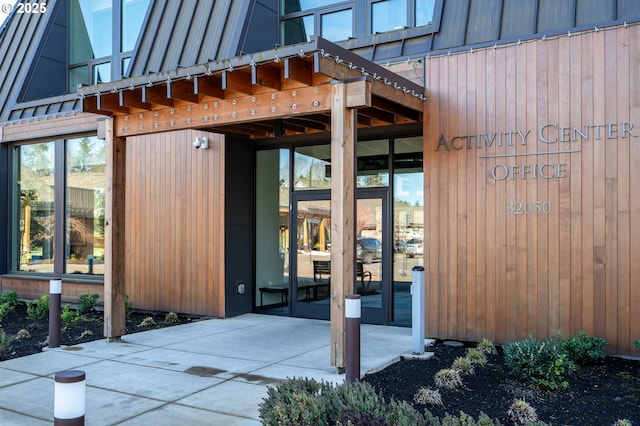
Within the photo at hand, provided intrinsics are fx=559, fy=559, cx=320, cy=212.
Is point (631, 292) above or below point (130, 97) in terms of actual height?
below

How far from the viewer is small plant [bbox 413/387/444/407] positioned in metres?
4.93

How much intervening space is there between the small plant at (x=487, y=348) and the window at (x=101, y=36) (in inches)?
376

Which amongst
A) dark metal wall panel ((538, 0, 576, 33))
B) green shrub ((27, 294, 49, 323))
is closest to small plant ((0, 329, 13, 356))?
green shrub ((27, 294, 49, 323))

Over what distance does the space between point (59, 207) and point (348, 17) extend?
23.9 feet

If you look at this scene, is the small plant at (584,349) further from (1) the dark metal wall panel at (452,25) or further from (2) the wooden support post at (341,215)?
(1) the dark metal wall panel at (452,25)

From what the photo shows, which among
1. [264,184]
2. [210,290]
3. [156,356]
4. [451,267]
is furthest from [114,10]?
[451,267]

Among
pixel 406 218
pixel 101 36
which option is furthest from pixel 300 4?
pixel 101 36

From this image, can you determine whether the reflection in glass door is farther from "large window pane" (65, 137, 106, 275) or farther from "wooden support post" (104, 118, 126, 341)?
"large window pane" (65, 137, 106, 275)

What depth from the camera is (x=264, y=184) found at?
34.6 ft

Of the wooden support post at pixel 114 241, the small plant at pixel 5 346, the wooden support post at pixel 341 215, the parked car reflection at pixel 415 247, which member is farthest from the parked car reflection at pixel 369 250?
the small plant at pixel 5 346

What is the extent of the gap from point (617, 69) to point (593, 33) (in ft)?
1.83

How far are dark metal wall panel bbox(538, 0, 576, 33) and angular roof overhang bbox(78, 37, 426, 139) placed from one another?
1.87m

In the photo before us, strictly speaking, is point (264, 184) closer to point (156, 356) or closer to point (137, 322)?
point (137, 322)

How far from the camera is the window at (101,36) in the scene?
12.5 m
